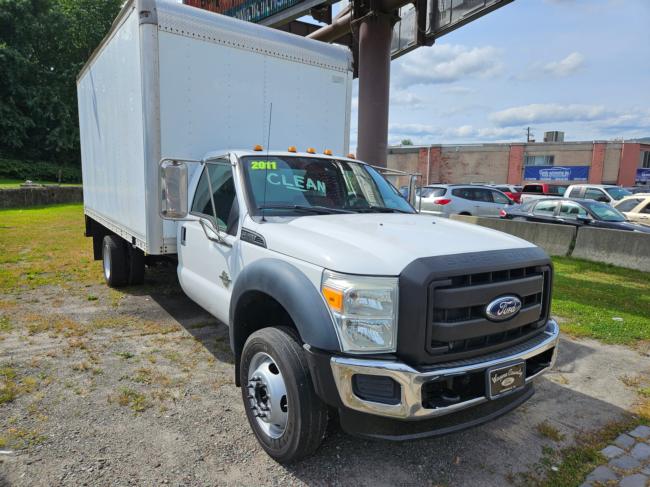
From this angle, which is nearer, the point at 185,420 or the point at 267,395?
the point at 267,395

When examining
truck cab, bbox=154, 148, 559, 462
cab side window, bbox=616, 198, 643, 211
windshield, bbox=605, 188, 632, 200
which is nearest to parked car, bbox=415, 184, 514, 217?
cab side window, bbox=616, 198, 643, 211

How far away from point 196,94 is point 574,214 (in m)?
10.3

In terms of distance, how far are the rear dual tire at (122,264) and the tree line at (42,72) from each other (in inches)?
1246

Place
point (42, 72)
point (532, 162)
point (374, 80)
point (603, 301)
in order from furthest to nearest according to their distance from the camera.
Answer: point (532, 162)
point (42, 72)
point (374, 80)
point (603, 301)

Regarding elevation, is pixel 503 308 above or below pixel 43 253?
above

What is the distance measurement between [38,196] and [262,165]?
2111 cm

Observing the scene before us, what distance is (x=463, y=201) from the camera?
16.6m

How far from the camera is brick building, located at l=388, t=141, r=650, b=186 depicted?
40562 mm

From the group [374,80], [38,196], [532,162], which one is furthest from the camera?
[532,162]

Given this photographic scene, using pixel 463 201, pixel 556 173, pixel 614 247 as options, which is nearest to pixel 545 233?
pixel 614 247

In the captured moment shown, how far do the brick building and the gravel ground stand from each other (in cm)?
3556

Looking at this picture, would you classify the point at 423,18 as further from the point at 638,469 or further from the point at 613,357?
the point at 638,469

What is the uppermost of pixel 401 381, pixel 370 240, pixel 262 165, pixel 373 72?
pixel 373 72

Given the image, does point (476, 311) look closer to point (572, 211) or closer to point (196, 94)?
point (196, 94)
